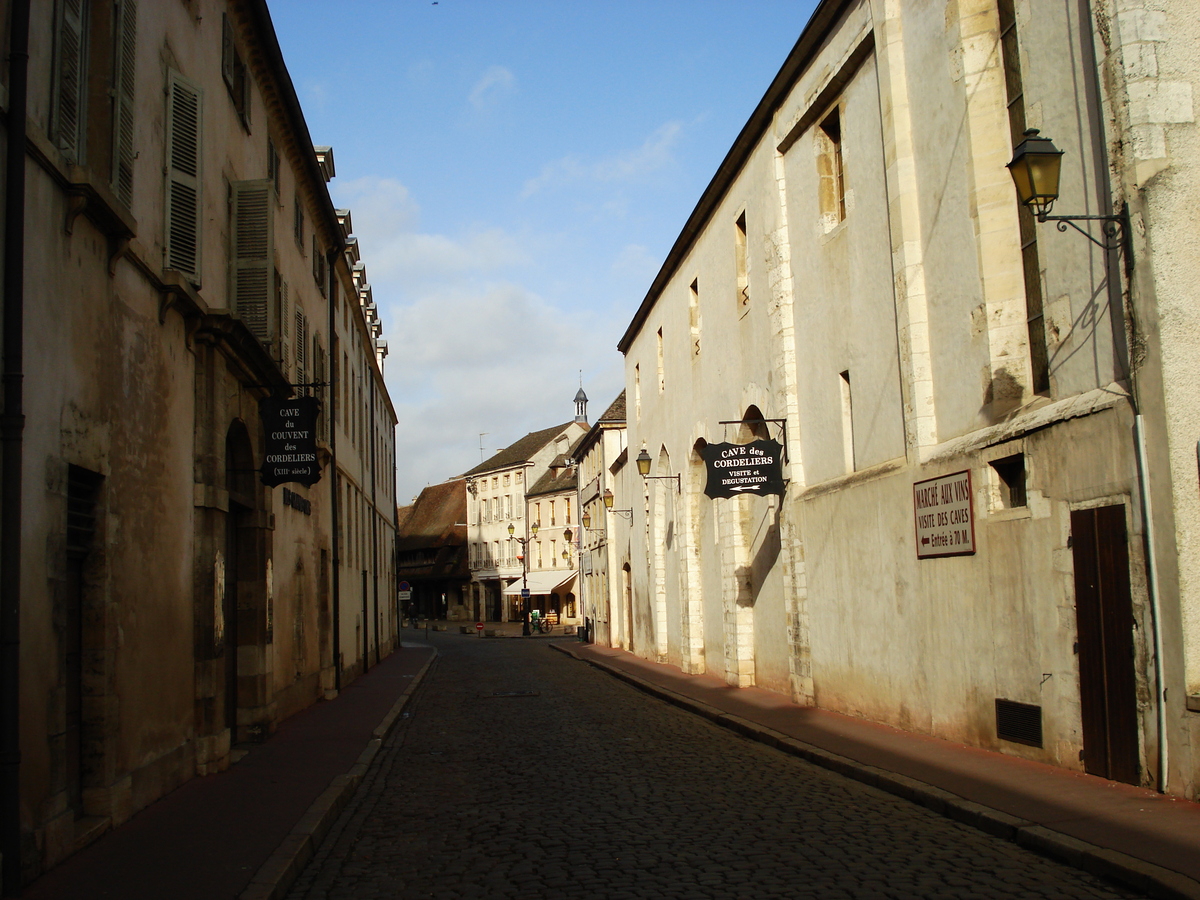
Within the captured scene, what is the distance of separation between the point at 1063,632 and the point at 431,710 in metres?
12.1

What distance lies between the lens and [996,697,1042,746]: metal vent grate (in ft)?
32.6

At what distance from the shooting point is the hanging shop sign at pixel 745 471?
55.8 ft

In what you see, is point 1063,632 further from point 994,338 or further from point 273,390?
point 273,390

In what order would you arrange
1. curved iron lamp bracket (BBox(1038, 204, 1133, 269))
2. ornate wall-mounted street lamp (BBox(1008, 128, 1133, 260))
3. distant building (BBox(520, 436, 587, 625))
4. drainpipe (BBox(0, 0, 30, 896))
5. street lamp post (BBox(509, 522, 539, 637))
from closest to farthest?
drainpipe (BBox(0, 0, 30, 896))
ornate wall-mounted street lamp (BBox(1008, 128, 1133, 260))
curved iron lamp bracket (BBox(1038, 204, 1133, 269))
street lamp post (BBox(509, 522, 539, 637))
distant building (BBox(520, 436, 587, 625))

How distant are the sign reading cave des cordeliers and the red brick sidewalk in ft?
10.6

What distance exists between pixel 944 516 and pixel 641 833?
517 centimetres

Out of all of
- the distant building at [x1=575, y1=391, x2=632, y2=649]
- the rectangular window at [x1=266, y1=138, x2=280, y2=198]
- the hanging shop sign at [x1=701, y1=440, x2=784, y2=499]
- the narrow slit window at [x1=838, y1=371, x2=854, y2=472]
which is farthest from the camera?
the distant building at [x1=575, y1=391, x2=632, y2=649]

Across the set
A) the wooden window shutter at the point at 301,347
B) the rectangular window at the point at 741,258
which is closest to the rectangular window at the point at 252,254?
the wooden window shutter at the point at 301,347

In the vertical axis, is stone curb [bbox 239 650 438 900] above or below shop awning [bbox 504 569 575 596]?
below

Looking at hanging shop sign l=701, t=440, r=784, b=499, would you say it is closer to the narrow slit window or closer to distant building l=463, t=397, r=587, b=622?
the narrow slit window

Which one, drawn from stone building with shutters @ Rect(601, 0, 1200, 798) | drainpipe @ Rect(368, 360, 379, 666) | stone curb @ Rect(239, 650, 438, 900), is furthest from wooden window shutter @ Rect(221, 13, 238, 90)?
drainpipe @ Rect(368, 360, 379, 666)

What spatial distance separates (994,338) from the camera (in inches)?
434

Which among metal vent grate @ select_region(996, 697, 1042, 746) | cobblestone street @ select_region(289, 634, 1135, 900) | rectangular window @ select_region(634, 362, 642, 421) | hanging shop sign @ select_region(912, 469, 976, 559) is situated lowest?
cobblestone street @ select_region(289, 634, 1135, 900)

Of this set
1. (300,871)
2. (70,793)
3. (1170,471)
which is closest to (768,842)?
(300,871)
